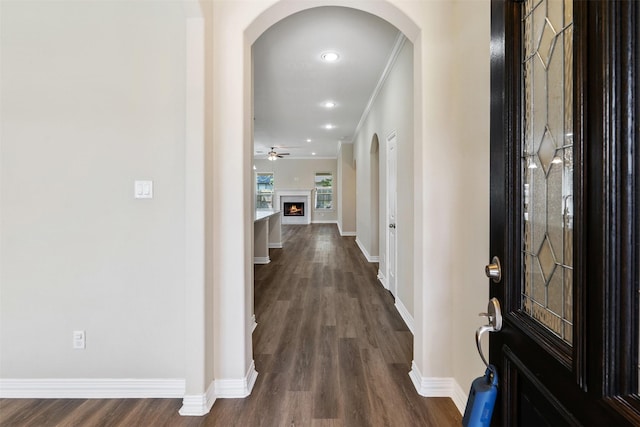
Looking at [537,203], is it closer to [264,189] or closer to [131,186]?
[131,186]

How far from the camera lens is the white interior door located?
3.78 meters

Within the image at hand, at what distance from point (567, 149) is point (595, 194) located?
213 mm

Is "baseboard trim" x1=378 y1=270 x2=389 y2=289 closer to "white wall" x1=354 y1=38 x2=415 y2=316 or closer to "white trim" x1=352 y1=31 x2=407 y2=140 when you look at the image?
"white wall" x1=354 y1=38 x2=415 y2=316

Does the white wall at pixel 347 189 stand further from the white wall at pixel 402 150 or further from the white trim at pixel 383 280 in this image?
the white trim at pixel 383 280

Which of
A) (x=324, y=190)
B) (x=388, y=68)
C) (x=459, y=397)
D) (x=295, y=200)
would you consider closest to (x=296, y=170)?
(x=295, y=200)

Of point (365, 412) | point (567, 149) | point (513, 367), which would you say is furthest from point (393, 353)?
point (567, 149)

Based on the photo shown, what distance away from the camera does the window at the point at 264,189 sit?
13031mm

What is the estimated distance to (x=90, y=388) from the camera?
6.28 ft

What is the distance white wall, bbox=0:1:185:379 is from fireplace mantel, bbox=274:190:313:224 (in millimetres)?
11014

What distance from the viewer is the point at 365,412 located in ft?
5.80

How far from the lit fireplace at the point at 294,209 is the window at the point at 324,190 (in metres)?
0.71

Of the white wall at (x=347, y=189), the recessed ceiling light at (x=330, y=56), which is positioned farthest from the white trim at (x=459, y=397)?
the white wall at (x=347, y=189)

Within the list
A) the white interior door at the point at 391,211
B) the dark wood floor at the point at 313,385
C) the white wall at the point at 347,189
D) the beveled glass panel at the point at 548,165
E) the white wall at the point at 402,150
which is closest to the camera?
the beveled glass panel at the point at 548,165

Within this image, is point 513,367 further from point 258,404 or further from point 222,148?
point 222,148
